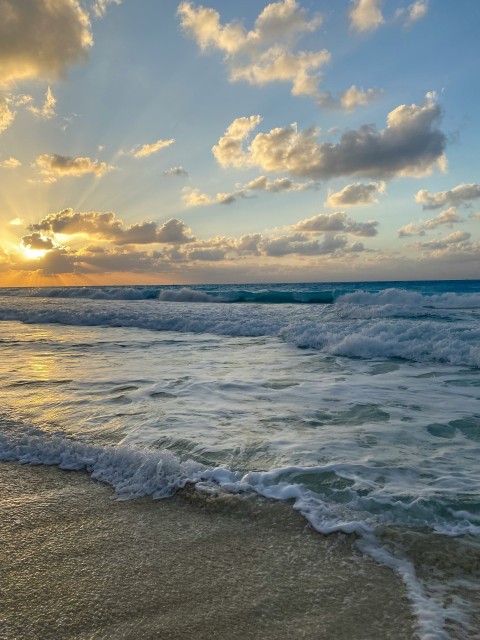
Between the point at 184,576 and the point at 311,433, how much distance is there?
2713mm

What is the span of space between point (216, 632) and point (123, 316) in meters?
19.8

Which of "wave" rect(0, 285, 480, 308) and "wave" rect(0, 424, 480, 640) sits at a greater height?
"wave" rect(0, 285, 480, 308)

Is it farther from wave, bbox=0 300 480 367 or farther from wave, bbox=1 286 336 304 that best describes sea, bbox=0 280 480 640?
wave, bbox=1 286 336 304

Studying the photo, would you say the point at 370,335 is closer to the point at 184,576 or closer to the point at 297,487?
the point at 297,487

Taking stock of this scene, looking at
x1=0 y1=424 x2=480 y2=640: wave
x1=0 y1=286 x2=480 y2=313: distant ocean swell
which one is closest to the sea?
x1=0 y1=424 x2=480 y2=640: wave

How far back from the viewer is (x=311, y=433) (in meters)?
4.98

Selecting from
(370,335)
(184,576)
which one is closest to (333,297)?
(370,335)

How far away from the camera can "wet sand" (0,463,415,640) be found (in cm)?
213

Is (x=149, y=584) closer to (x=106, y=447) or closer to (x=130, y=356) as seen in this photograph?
(x=106, y=447)

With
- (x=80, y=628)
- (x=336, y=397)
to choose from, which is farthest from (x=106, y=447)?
(x=336, y=397)

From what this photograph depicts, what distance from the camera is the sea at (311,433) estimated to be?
2.91 m

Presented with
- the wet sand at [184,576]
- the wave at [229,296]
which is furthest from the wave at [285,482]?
the wave at [229,296]

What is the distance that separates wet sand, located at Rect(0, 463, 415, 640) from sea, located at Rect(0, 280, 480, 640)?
19cm

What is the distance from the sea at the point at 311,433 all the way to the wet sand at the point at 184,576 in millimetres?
189
